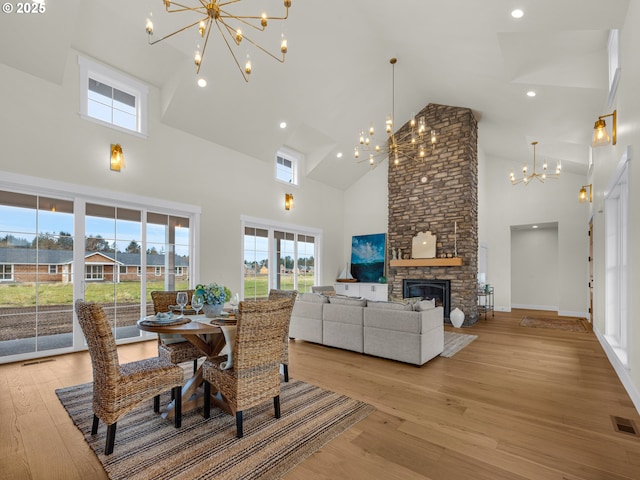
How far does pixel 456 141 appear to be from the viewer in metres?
7.20

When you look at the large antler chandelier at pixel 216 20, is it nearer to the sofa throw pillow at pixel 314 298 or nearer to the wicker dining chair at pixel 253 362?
the wicker dining chair at pixel 253 362

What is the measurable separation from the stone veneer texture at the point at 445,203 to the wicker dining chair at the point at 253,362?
548 centimetres

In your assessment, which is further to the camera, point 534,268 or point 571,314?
point 534,268

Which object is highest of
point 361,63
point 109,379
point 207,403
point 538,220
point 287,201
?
point 361,63

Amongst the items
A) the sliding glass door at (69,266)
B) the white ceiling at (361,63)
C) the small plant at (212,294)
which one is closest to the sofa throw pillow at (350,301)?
the small plant at (212,294)

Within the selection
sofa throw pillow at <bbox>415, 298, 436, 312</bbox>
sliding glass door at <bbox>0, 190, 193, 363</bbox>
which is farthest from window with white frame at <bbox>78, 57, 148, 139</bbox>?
sofa throw pillow at <bbox>415, 298, 436, 312</bbox>

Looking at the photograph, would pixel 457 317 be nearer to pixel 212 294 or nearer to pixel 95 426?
→ pixel 212 294

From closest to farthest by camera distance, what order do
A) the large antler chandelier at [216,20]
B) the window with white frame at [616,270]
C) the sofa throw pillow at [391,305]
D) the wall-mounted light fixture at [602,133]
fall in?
the large antler chandelier at [216,20] → the wall-mounted light fixture at [602,133] → the window with white frame at [616,270] → the sofa throw pillow at [391,305]

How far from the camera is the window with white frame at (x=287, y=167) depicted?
7.59 metres

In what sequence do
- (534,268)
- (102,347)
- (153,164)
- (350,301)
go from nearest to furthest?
(102,347) < (350,301) < (153,164) < (534,268)

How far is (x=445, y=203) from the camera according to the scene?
7.36 m

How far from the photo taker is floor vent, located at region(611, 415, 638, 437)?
99.3 inches

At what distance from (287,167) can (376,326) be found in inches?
190

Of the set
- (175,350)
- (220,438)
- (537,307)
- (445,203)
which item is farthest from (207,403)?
(537,307)
